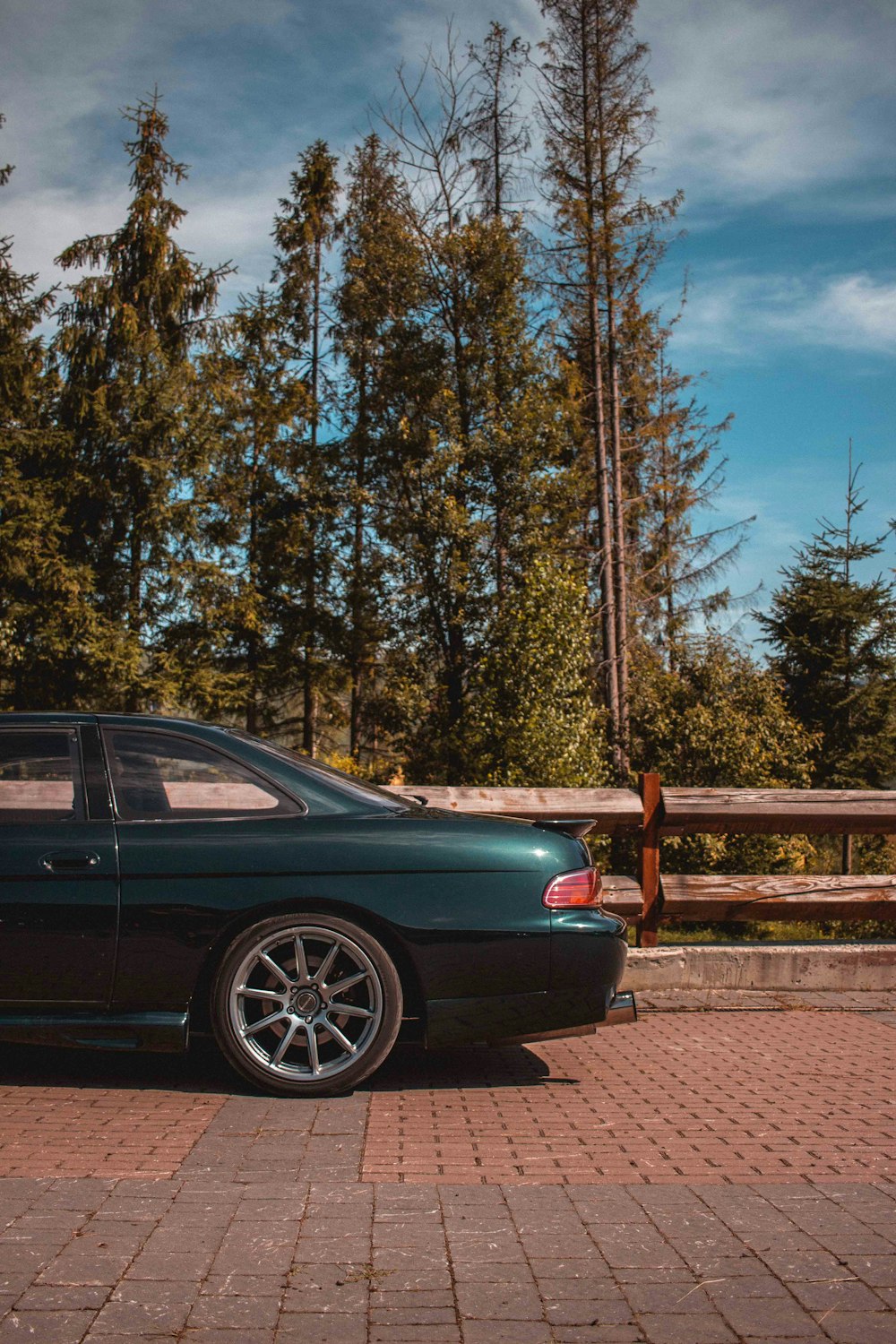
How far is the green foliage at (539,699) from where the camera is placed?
28.5 m

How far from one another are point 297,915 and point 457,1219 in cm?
160

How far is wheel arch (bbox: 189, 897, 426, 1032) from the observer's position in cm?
488

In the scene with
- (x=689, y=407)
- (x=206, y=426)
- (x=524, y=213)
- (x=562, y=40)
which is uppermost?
(x=562, y=40)

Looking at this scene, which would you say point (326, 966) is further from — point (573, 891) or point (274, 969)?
point (573, 891)

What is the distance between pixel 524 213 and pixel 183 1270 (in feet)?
114

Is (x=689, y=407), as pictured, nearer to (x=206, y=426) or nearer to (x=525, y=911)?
(x=206, y=426)

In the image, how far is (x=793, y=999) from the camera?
7277mm

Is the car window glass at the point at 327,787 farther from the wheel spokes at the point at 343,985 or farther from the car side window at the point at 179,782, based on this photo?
the wheel spokes at the point at 343,985

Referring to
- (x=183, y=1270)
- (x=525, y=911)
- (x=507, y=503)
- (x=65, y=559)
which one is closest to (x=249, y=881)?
(x=525, y=911)

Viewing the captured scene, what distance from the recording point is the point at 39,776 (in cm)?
516

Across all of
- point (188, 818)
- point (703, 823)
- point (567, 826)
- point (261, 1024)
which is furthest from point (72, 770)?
point (703, 823)

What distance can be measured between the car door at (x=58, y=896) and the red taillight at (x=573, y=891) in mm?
1762

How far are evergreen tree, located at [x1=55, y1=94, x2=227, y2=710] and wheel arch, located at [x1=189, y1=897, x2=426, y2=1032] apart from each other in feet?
81.6

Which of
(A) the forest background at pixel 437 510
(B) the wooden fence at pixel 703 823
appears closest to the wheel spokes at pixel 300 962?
(B) the wooden fence at pixel 703 823
